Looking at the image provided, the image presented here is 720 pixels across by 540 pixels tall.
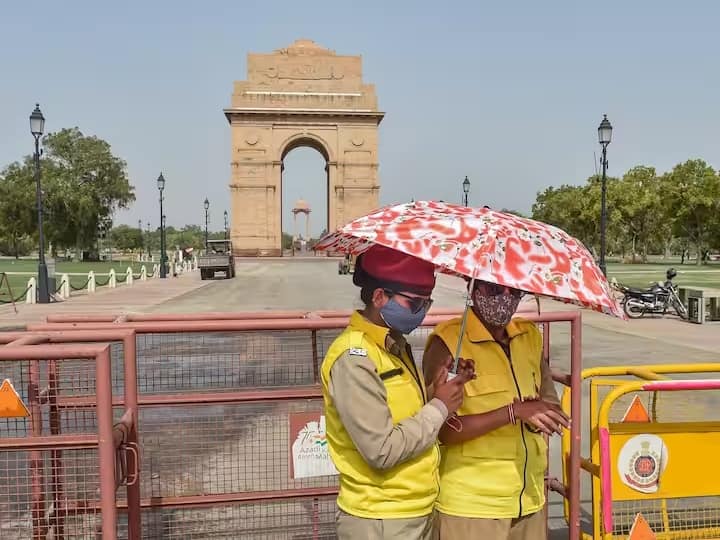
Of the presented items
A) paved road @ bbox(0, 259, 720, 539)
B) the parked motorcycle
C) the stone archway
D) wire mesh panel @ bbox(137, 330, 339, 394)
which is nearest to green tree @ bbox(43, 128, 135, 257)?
the stone archway

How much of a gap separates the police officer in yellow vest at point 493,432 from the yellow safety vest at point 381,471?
0.81 feet

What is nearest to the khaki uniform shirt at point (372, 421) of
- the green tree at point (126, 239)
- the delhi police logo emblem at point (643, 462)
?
the delhi police logo emblem at point (643, 462)

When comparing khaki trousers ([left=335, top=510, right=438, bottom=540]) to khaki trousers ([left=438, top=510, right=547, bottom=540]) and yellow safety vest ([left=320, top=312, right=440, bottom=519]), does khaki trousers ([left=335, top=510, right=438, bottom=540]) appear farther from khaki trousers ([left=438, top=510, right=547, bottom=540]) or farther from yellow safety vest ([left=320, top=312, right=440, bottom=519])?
khaki trousers ([left=438, top=510, right=547, bottom=540])

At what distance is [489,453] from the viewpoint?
3035mm

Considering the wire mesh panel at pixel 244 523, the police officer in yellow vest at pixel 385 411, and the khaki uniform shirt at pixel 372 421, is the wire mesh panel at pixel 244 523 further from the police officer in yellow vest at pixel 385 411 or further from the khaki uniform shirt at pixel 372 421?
the khaki uniform shirt at pixel 372 421

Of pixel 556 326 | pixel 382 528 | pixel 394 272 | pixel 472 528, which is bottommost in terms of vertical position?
pixel 556 326

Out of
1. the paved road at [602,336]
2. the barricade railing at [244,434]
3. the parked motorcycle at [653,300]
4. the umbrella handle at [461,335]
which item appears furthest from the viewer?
the parked motorcycle at [653,300]

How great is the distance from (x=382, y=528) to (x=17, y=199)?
96891mm

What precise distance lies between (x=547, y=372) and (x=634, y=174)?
85826mm

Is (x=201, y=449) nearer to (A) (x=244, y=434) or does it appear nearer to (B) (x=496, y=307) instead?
(A) (x=244, y=434)

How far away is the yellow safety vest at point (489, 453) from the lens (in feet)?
9.84

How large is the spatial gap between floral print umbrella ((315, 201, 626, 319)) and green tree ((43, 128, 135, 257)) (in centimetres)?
8902

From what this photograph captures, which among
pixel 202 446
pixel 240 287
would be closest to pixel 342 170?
pixel 240 287

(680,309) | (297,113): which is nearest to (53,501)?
(680,309)
